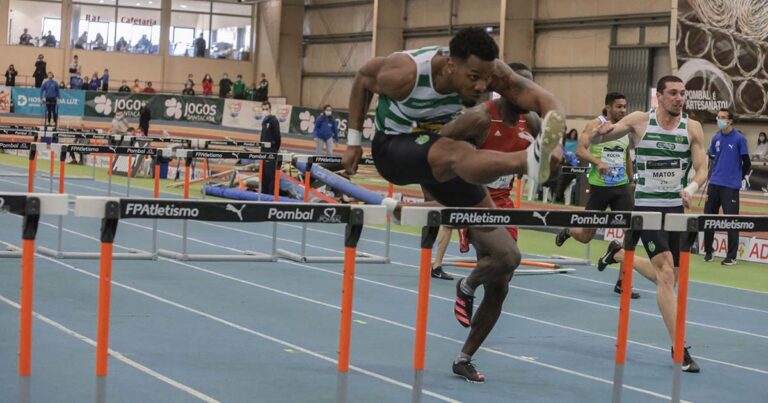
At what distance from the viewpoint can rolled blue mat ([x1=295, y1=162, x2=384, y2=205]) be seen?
762 inches

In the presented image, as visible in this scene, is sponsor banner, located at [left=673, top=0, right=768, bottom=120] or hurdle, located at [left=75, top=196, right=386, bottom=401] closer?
hurdle, located at [left=75, top=196, right=386, bottom=401]

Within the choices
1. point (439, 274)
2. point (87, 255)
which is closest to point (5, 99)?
point (87, 255)

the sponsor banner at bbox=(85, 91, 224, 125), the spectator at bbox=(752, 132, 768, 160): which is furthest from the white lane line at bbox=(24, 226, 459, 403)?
the sponsor banner at bbox=(85, 91, 224, 125)

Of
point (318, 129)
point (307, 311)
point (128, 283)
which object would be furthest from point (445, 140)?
point (318, 129)

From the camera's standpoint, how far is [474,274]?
24.2ft

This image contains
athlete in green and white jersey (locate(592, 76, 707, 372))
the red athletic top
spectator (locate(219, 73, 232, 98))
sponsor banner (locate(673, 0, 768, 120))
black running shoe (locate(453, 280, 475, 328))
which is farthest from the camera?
spectator (locate(219, 73, 232, 98))

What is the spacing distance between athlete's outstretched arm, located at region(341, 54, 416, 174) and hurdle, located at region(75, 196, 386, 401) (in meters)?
0.89

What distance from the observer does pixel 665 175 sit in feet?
28.3

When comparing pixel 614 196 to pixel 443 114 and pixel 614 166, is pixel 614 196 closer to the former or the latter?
pixel 614 166

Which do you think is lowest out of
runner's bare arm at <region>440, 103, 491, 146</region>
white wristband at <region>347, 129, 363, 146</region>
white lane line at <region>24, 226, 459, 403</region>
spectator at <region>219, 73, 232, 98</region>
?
white lane line at <region>24, 226, 459, 403</region>

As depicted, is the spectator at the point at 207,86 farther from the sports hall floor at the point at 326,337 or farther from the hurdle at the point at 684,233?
the hurdle at the point at 684,233

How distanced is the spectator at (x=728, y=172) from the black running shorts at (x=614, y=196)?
4312mm

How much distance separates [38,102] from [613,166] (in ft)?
103

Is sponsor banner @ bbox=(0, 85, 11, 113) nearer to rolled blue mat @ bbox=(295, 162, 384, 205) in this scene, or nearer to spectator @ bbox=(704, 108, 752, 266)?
rolled blue mat @ bbox=(295, 162, 384, 205)
